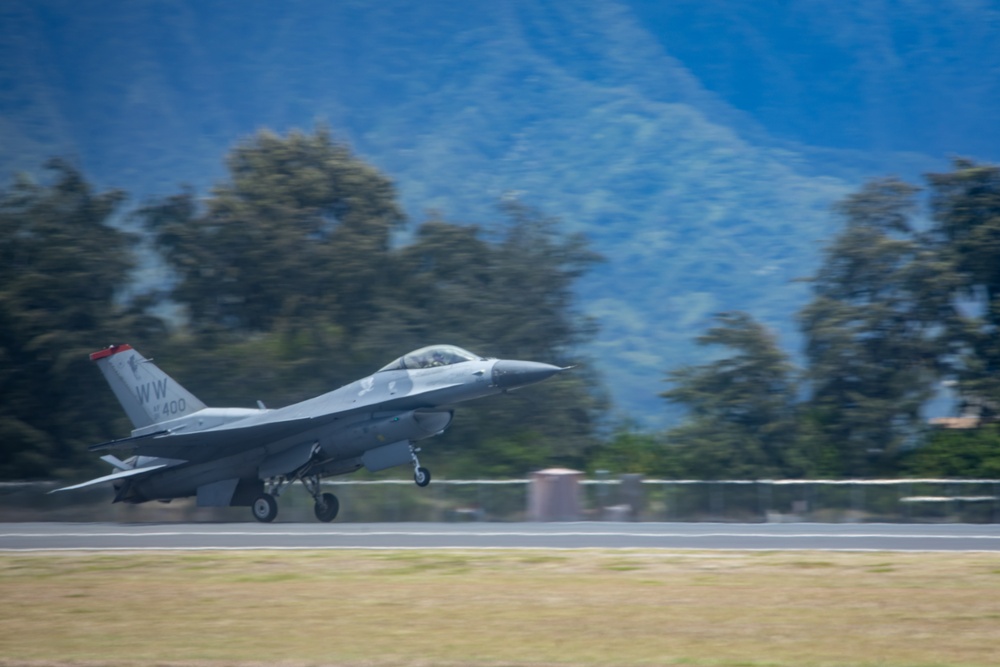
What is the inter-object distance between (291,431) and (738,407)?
15.2m

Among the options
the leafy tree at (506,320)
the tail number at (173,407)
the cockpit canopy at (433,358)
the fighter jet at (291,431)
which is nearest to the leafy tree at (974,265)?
the leafy tree at (506,320)

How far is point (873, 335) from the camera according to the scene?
121ft

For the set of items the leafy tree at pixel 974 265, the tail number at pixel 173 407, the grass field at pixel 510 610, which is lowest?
the grass field at pixel 510 610

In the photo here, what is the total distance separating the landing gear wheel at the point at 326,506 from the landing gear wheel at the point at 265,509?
1.04 metres

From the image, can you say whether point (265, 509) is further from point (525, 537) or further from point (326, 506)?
point (525, 537)

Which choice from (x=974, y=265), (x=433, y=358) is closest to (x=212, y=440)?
(x=433, y=358)

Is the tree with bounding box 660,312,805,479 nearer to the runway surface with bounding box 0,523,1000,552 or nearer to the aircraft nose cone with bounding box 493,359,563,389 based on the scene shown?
the runway surface with bounding box 0,523,1000,552

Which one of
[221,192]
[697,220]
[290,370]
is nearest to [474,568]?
[290,370]

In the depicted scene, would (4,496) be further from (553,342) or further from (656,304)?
(656,304)

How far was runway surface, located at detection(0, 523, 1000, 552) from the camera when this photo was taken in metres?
18.5

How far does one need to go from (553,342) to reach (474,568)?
24495 millimetres

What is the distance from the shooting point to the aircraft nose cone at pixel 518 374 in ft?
78.3

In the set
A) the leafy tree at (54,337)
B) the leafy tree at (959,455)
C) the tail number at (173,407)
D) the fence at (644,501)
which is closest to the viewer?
the fence at (644,501)

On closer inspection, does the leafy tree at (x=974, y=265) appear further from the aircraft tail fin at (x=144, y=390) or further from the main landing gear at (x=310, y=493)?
the aircraft tail fin at (x=144, y=390)
